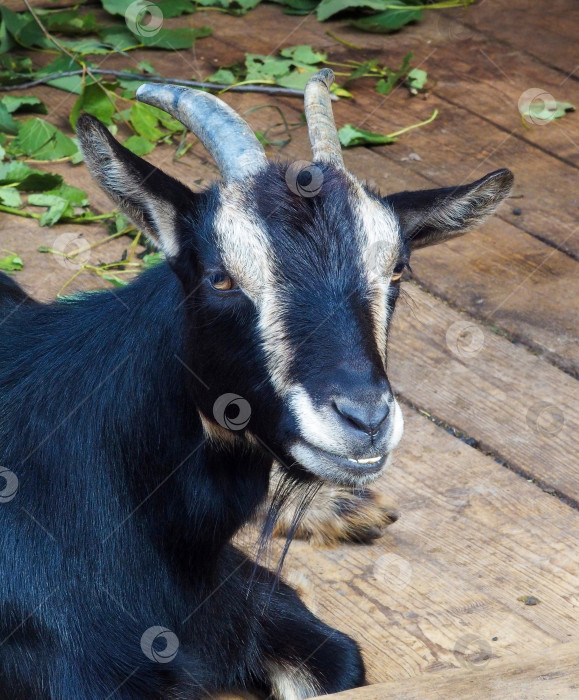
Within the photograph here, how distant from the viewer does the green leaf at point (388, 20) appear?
237 inches

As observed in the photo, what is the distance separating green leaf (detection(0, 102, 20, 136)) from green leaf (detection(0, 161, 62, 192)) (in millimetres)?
315

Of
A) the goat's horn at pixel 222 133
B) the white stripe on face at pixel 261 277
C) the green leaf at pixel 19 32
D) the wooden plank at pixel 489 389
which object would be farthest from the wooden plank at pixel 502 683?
the green leaf at pixel 19 32

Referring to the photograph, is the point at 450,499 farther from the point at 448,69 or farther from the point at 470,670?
the point at 448,69

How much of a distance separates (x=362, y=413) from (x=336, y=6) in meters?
4.25

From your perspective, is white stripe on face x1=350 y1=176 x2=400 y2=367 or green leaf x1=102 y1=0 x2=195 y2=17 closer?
white stripe on face x1=350 y1=176 x2=400 y2=367

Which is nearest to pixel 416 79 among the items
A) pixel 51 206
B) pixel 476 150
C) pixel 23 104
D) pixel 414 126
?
pixel 414 126

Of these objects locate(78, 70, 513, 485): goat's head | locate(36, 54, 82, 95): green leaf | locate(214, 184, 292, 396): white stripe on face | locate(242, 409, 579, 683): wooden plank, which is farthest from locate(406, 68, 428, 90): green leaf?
locate(214, 184, 292, 396): white stripe on face

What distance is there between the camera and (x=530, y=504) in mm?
3342

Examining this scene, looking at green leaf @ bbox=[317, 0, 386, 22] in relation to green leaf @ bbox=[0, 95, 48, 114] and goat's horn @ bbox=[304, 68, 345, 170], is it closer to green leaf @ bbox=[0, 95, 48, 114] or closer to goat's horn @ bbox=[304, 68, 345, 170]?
green leaf @ bbox=[0, 95, 48, 114]

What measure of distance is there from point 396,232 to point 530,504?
109 cm

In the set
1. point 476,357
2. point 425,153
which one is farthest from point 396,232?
point 425,153

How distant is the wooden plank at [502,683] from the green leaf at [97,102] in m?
3.33

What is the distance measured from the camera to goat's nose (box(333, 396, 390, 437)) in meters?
2.29

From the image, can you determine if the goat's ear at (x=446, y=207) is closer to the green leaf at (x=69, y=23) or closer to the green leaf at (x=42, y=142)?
the green leaf at (x=42, y=142)
